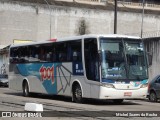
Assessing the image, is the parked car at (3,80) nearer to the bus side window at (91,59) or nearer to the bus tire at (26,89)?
the bus tire at (26,89)

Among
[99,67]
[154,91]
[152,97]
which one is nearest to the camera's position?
[99,67]

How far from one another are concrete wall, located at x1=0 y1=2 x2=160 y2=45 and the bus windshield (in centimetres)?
5237

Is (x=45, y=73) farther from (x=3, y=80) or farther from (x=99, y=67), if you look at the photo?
(x=3, y=80)

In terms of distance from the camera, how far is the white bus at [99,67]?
782 inches

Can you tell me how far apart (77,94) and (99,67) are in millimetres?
2383

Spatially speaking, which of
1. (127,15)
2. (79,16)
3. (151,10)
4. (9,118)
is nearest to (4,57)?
(79,16)

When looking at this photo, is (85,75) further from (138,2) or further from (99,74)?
(138,2)

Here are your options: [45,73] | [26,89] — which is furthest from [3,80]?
[45,73]

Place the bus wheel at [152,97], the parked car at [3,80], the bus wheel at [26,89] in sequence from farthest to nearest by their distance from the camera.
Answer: the parked car at [3,80]
the bus wheel at [26,89]
the bus wheel at [152,97]

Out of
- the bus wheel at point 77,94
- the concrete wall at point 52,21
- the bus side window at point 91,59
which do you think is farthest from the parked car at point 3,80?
the concrete wall at point 52,21

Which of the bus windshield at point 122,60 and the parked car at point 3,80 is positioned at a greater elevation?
the bus windshield at point 122,60

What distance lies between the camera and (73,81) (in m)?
21.7

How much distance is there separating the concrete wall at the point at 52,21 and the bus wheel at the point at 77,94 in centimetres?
5180

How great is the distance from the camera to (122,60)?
20125 millimetres
